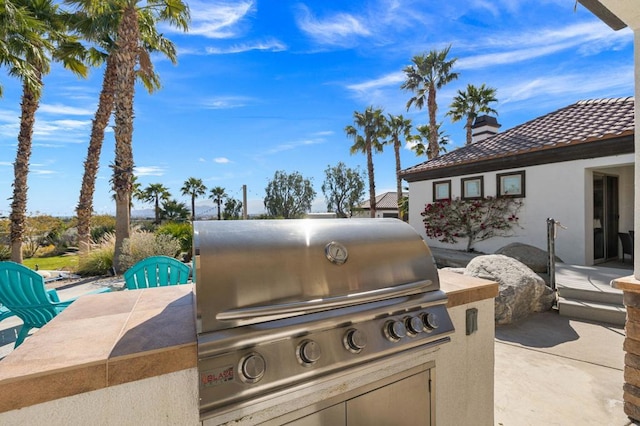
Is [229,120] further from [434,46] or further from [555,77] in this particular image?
[555,77]

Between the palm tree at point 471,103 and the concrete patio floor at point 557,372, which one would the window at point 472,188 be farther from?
the palm tree at point 471,103

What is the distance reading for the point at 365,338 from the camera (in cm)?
136

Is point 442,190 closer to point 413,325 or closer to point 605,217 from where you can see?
point 605,217

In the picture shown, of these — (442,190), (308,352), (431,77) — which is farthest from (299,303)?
(431,77)

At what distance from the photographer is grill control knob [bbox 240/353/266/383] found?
1102 mm

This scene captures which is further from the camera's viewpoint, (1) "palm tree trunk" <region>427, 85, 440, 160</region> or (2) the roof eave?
(1) "palm tree trunk" <region>427, 85, 440, 160</region>

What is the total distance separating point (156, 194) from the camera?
3170 centimetres

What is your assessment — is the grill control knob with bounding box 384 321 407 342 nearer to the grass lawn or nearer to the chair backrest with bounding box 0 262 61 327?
the chair backrest with bounding box 0 262 61 327

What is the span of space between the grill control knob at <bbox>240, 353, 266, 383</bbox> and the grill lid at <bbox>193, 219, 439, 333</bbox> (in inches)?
5.2

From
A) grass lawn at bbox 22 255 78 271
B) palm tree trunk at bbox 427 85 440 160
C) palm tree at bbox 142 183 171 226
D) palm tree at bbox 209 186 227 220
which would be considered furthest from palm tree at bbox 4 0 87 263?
palm tree at bbox 209 186 227 220

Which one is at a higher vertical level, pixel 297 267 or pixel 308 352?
pixel 297 267

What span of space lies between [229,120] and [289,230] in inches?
883

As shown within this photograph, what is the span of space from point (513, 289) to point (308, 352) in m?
4.88

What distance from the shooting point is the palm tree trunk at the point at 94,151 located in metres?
10.9
